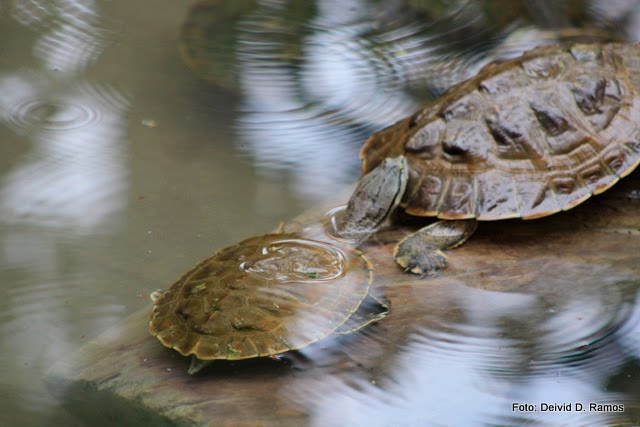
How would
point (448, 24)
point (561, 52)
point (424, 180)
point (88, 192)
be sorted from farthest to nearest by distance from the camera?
point (448, 24)
point (88, 192)
point (561, 52)
point (424, 180)

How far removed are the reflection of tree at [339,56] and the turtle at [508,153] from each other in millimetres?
812

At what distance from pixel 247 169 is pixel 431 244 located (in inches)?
62.7

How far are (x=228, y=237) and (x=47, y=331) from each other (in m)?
1.16

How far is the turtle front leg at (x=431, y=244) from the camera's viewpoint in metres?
3.42

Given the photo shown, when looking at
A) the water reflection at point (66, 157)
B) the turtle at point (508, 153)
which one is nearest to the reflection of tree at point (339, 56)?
the turtle at point (508, 153)

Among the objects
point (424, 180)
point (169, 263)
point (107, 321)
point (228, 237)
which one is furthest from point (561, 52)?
point (107, 321)

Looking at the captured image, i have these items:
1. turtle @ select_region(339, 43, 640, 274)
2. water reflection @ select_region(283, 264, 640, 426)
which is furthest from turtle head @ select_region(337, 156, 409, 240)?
water reflection @ select_region(283, 264, 640, 426)

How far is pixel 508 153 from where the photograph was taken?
12.2ft

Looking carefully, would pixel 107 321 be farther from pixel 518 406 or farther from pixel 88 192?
pixel 518 406

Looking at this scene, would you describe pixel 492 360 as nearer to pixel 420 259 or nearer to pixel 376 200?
pixel 420 259

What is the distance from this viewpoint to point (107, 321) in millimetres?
3496

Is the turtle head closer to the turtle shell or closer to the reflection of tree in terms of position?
the turtle shell

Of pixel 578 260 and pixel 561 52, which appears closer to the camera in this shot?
pixel 578 260

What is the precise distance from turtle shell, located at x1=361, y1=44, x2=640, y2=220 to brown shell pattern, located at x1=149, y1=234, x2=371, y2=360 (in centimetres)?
76
